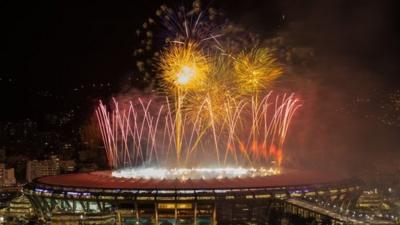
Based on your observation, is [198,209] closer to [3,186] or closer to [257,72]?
[257,72]

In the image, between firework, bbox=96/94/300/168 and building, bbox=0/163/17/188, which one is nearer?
firework, bbox=96/94/300/168

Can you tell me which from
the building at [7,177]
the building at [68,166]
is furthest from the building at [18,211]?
the building at [68,166]

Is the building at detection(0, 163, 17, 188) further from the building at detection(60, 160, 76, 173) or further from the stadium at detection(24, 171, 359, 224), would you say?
the stadium at detection(24, 171, 359, 224)

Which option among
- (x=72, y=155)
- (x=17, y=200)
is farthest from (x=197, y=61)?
(x=72, y=155)

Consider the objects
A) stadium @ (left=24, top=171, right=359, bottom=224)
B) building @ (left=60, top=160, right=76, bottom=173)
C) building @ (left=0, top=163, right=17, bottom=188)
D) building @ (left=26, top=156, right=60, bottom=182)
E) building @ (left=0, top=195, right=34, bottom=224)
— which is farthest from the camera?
building @ (left=60, top=160, right=76, bottom=173)

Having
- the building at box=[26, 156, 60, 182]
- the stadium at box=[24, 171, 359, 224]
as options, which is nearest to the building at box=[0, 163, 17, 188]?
the building at box=[26, 156, 60, 182]

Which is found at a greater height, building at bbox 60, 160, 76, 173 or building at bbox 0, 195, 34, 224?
building at bbox 60, 160, 76, 173

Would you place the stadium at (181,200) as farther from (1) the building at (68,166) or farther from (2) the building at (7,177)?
(1) the building at (68,166)
